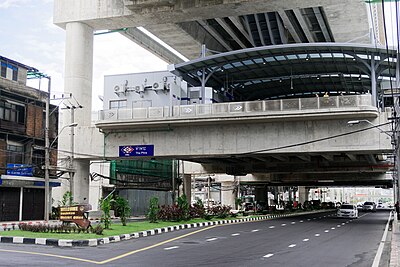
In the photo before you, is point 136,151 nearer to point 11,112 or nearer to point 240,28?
point 11,112

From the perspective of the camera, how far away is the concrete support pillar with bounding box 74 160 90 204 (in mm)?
33594

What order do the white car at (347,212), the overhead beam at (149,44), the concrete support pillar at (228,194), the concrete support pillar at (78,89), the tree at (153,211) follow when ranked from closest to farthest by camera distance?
the tree at (153,211), the concrete support pillar at (78,89), the white car at (347,212), the overhead beam at (149,44), the concrete support pillar at (228,194)

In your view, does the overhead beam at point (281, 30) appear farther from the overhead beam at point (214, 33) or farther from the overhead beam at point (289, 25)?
the overhead beam at point (214, 33)

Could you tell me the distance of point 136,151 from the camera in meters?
31.8

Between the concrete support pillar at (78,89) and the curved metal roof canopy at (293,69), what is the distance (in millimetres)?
6267

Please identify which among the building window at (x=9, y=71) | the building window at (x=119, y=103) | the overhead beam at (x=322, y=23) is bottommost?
the building window at (x=119, y=103)

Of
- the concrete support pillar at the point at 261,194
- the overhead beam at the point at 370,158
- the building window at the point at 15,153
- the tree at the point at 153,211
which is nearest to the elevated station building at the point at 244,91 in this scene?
the overhead beam at the point at 370,158

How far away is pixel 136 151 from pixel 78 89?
613 cm

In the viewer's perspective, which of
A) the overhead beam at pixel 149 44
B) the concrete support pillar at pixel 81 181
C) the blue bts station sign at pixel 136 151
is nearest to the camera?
the blue bts station sign at pixel 136 151

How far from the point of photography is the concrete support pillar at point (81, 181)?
1323 inches

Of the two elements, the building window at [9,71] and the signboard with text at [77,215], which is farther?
the building window at [9,71]

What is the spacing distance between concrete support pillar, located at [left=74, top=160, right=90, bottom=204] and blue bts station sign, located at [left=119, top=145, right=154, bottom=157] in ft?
11.4

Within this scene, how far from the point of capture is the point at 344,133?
1091 inches

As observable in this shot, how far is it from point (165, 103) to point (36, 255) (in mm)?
23166
